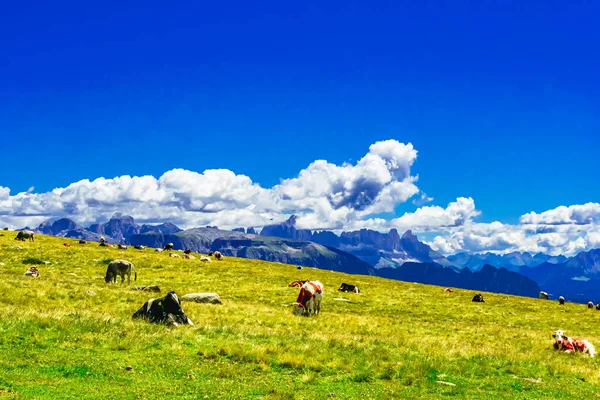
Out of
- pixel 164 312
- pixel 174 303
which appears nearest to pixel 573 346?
pixel 174 303

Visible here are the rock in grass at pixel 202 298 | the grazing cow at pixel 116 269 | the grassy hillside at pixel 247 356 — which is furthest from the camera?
the grazing cow at pixel 116 269

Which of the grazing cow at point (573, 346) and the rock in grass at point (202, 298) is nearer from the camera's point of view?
the grazing cow at point (573, 346)

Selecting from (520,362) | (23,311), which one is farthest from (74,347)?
(520,362)

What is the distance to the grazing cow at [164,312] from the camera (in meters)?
23.7

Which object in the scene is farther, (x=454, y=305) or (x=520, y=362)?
(x=454, y=305)

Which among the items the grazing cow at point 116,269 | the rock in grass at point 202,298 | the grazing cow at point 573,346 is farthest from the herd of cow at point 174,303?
the grazing cow at point 573,346

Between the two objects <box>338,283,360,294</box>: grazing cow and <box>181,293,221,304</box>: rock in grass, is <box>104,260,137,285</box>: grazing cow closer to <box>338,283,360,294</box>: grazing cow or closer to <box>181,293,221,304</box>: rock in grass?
<box>181,293,221,304</box>: rock in grass

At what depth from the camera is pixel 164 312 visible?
78.9ft

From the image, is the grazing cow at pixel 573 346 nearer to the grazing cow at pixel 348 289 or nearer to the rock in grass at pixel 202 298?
the rock in grass at pixel 202 298

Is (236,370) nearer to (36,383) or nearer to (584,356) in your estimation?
(36,383)

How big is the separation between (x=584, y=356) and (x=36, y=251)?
59254 millimetres

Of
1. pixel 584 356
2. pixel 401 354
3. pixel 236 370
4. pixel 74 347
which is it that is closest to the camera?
pixel 236 370

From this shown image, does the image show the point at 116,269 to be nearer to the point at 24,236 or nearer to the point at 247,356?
the point at 247,356

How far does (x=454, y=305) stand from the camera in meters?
52.2
